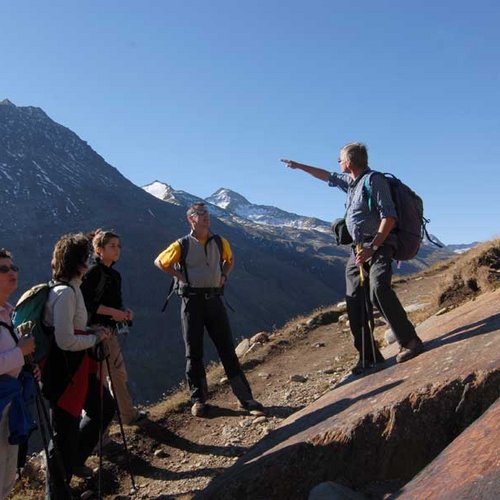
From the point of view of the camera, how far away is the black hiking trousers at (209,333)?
786 cm

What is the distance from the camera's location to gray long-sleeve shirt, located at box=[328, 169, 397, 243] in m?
5.84

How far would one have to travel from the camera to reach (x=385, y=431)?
459cm

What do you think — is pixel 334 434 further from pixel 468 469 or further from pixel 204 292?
pixel 204 292

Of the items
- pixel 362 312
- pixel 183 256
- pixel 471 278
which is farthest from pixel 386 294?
pixel 471 278

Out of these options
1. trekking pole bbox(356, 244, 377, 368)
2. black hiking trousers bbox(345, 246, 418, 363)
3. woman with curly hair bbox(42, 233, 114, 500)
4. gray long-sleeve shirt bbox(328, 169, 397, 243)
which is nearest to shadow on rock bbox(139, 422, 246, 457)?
woman with curly hair bbox(42, 233, 114, 500)

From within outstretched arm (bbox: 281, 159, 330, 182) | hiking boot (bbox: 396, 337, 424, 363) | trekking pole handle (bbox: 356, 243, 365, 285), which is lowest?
hiking boot (bbox: 396, 337, 424, 363)

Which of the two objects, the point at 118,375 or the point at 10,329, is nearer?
the point at 10,329

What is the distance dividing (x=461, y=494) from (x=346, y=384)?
11.4 ft

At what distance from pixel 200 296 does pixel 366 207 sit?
2.99m

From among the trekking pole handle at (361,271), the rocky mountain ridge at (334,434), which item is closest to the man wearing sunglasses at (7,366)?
the rocky mountain ridge at (334,434)

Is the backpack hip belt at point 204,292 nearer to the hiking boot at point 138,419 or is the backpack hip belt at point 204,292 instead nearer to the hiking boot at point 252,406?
the hiking boot at point 252,406

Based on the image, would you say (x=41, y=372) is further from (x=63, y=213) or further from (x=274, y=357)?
(x=63, y=213)

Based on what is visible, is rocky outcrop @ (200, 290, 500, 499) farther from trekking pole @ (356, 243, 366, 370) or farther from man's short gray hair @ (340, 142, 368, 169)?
man's short gray hair @ (340, 142, 368, 169)

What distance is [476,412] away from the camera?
14.1 feet
